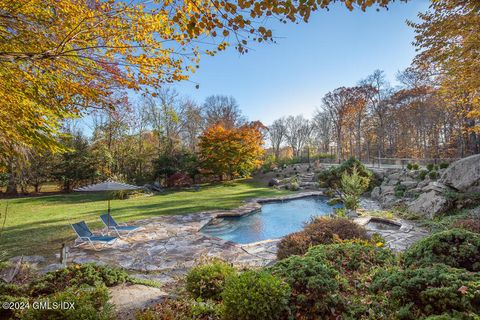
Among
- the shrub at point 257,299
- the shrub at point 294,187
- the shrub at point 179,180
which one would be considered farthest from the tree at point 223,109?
the shrub at point 257,299

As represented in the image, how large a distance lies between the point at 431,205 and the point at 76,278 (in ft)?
34.5

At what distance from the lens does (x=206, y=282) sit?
3797 millimetres

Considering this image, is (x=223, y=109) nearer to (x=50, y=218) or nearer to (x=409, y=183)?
(x=409, y=183)

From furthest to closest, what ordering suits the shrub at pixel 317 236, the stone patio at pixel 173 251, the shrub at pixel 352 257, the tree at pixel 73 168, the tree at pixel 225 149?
the tree at pixel 225 149 < the tree at pixel 73 168 < the stone patio at pixel 173 251 < the shrub at pixel 317 236 < the shrub at pixel 352 257

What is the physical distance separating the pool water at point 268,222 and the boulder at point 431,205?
3199 mm

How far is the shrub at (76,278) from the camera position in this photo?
3.66 metres

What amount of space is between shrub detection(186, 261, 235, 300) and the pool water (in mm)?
4110

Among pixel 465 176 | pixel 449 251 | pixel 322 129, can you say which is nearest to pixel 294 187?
pixel 465 176

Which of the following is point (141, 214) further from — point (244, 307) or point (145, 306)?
point (244, 307)

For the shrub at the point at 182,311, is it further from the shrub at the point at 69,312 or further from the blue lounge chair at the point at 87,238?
the blue lounge chair at the point at 87,238

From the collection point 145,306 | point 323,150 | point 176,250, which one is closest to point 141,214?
point 176,250

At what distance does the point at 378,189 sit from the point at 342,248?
40.6ft

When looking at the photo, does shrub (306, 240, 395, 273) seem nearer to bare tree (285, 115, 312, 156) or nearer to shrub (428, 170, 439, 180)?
shrub (428, 170, 439, 180)

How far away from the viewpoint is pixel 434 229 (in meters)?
7.26
